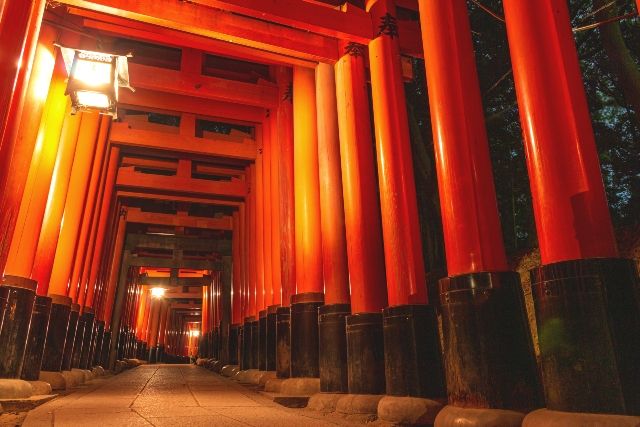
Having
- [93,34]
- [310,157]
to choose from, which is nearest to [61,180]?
[93,34]

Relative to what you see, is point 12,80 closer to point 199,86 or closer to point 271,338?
point 199,86

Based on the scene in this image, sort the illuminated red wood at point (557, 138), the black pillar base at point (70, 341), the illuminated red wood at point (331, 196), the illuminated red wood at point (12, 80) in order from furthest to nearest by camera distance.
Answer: the black pillar base at point (70, 341)
the illuminated red wood at point (331, 196)
the illuminated red wood at point (12, 80)
the illuminated red wood at point (557, 138)

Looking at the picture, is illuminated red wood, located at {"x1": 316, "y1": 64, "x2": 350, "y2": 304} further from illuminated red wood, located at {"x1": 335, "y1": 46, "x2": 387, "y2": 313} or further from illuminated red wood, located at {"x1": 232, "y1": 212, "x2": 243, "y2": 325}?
illuminated red wood, located at {"x1": 232, "y1": 212, "x2": 243, "y2": 325}

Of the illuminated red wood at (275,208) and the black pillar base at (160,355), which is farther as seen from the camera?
the black pillar base at (160,355)

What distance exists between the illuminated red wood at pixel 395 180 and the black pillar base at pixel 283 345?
2.96 meters

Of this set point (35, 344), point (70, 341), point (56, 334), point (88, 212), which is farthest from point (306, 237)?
point (88, 212)

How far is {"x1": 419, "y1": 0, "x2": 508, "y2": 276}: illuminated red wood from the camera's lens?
327cm

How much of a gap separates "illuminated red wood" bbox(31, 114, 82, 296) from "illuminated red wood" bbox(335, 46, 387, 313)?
4.29 m

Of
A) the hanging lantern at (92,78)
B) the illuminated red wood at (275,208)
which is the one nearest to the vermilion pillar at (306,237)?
the illuminated red wood at (275,208)

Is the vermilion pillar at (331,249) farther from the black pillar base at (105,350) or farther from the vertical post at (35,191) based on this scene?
the black pillar base at (105,350)

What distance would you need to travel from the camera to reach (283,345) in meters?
6.96

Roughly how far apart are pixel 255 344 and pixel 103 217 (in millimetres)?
4797

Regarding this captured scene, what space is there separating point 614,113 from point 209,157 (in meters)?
9.30

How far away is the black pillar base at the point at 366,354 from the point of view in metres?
4.43
